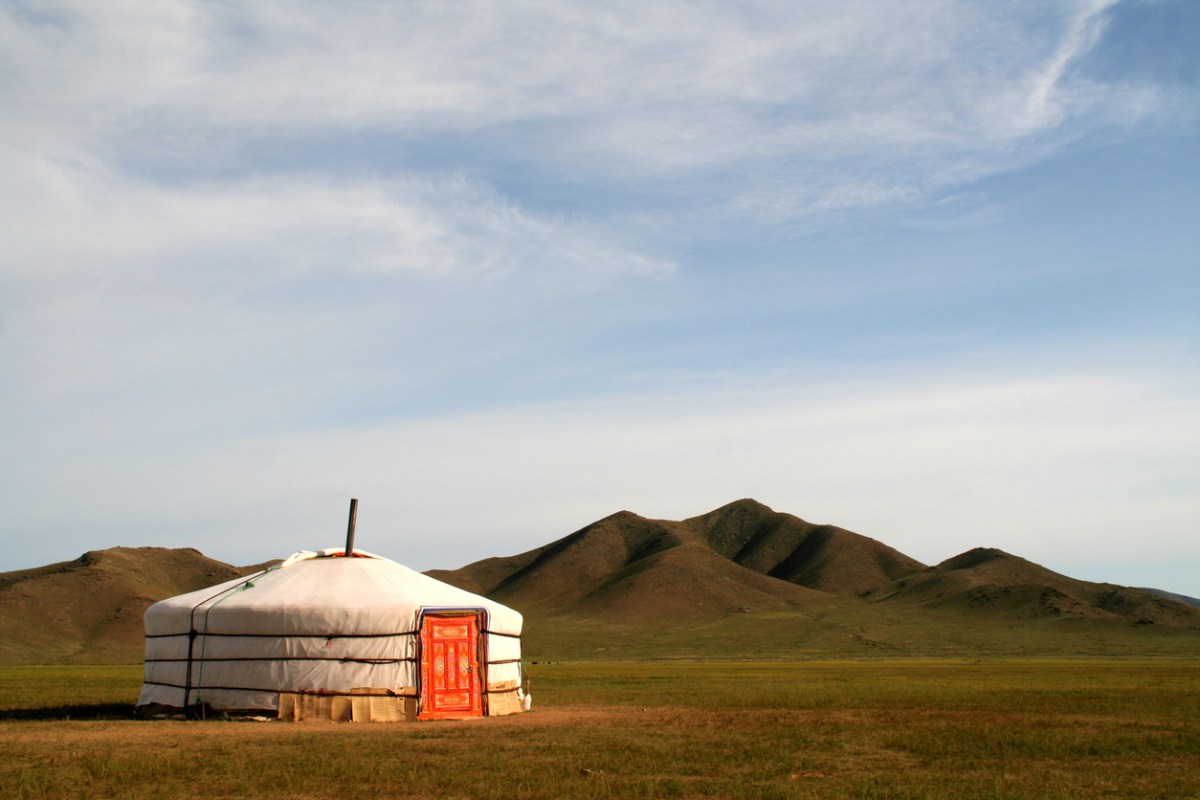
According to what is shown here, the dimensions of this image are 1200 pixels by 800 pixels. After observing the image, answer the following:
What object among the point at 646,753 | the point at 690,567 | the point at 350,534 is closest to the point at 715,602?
the point at 690,567

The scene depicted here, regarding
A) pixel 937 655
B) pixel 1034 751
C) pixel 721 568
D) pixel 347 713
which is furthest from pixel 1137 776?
pixel 721 568

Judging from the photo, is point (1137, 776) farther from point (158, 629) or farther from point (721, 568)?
point (721, 568)

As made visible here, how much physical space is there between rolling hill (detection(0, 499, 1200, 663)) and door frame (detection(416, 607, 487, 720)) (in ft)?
164

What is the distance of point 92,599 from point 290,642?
79.3m

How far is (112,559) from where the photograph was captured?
9819 centimetres

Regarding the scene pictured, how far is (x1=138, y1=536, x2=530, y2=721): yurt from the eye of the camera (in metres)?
16.5

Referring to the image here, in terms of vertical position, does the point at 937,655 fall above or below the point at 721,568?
below

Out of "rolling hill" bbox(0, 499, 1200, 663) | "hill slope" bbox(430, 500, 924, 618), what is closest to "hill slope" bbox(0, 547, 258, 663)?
"rolling hill" bbox(0, 499, 1200, 663)

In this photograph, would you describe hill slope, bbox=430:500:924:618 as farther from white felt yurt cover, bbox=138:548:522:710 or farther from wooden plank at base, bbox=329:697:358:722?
wooden plank at base, bbox=329:697:358:722

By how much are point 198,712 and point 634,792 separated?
9720 millimetres

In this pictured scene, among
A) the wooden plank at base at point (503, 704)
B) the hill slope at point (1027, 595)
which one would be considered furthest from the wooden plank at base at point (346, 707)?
the hill slope at point (1027, 595)

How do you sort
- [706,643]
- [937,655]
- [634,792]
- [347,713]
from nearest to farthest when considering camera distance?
[634,792]
[347,713]
[937,655]
[706,643]

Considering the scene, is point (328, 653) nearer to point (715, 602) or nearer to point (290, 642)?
point (290, 642)

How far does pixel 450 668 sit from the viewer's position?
1712 cm
